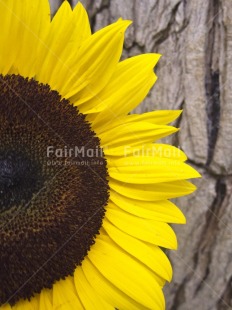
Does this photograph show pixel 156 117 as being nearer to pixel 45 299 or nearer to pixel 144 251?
pixel 144 251

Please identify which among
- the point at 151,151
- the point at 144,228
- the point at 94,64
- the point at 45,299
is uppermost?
the point at 94,64

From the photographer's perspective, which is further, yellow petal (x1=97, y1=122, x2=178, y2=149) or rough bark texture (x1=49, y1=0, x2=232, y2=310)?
rough bark texture (x1=49, y1=0, x2=232, y2=310)

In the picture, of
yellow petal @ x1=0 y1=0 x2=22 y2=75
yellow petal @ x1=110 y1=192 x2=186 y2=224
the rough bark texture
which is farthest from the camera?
the rough bark texture

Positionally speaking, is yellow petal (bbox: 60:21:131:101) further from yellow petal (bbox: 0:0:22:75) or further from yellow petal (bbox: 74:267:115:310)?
yellow petal (bbox: 74:267:115:310)

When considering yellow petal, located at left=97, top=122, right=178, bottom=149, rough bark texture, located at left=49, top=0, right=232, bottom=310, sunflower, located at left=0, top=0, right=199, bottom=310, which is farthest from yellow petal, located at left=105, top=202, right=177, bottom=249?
rough bark texture, located at left=49, top=0, right=232, bottom=310

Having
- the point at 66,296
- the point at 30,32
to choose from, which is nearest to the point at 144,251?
the point at 66,296

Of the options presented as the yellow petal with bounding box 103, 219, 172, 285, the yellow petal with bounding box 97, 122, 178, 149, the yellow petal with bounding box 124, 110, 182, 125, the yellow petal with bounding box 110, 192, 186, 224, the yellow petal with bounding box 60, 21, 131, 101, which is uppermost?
the yellow petal with bounding box 60, 21, 131, 101

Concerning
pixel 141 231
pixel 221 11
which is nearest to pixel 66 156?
pixel 141 231
